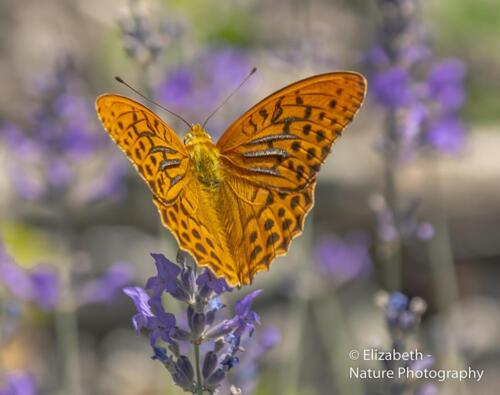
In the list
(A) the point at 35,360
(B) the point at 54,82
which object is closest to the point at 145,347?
(A) the point at 35,360

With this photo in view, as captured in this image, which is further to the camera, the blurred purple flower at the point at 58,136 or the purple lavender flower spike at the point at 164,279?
the blurred purple flower at the point at 58,136

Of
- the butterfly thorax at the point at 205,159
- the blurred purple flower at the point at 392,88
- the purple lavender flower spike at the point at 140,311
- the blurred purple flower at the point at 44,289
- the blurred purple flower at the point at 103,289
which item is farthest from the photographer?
the blurred purple flower at the point at 103,289

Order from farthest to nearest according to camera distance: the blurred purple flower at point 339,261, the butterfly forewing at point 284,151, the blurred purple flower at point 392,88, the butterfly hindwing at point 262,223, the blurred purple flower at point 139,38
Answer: the blurred purple flower at point 339,261
the blurred purple flower at point 392,88
the blurred purple flower at point 139,38
the butterfly forewing at point 284,151
the butterfly hindwing at point 262,223

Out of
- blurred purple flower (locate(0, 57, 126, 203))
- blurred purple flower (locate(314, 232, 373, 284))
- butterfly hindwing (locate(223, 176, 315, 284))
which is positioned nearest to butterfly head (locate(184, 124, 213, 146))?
butterfly hindwing (locate(223, 176, 315, 284))

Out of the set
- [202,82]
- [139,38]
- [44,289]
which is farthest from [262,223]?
[202,82]

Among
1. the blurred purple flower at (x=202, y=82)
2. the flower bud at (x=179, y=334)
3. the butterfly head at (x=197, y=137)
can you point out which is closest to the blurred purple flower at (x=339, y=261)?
the blurred purple flower at (x=202, y=82)

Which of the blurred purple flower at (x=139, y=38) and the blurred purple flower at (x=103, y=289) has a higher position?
the blurred purple flower at (x=139, y=38)

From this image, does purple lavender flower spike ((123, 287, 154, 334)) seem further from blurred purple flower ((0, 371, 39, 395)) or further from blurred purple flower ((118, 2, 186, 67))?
blurred purple flower ((118, 2, 186, 67))

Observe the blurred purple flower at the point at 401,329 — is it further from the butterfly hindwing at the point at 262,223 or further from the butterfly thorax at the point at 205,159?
the butterfly thorax at the point at 205,159
